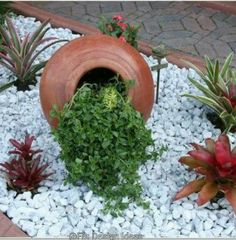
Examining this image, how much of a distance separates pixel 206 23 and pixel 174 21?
12.0 inches

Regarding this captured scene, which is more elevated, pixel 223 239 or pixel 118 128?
pixel 118 128

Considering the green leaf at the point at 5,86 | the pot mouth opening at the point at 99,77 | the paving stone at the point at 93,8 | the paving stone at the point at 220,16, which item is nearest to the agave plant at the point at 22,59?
the green leaf at the point at 5,86

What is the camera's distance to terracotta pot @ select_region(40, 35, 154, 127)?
2.29 metres

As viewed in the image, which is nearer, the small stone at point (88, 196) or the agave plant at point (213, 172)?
the agave plant at point (213, 172)

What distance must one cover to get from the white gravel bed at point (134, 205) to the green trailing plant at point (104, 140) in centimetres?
9

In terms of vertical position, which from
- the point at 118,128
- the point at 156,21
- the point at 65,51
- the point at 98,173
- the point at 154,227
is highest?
the point at 156,21

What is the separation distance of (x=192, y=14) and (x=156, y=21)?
40 cm

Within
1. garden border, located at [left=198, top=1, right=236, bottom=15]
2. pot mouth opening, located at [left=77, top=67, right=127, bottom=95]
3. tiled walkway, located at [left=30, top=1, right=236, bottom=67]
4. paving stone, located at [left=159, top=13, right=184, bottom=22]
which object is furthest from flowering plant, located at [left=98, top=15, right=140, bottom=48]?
garden border, located at [left=198, top=1, right=236, bottom=15]

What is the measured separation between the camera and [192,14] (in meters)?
4.69

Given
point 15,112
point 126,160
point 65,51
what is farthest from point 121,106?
point 15,112

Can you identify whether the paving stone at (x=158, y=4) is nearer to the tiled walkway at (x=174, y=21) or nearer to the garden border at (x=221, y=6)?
the tiled walkway at (x=174, y=21)

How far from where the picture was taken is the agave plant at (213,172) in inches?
85.1

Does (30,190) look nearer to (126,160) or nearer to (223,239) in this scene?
(126,160)

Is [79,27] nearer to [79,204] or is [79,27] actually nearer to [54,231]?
[79,204]
